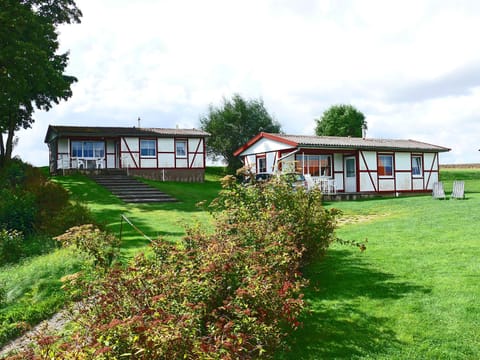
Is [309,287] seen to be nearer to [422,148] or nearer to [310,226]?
[310,226]

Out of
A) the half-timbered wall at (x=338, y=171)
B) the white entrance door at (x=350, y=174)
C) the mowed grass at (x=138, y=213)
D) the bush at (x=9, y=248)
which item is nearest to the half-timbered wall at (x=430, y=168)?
the white entrance door at (x=350, y=174)

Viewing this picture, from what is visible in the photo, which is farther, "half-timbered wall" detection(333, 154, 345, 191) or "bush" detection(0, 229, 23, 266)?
"half-timbered wall" detection(333, 154, 345, 191)

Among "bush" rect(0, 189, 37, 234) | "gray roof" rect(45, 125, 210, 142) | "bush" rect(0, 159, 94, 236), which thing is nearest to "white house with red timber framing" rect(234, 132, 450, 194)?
"gray roof" rect(45, 125, 210, 142)

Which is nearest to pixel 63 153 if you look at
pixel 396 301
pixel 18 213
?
pixel 18 213

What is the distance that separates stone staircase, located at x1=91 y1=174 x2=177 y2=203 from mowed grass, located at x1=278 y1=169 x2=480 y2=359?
12.0 metres

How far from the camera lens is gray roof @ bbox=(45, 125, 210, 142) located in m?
29.0

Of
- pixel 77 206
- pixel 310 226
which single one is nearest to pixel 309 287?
pixel 310 226

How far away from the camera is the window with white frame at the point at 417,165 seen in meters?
26.4

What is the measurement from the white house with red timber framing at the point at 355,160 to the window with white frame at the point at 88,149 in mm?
10323

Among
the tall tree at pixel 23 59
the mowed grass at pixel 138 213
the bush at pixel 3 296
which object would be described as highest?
the tall tree at pixel 23 59

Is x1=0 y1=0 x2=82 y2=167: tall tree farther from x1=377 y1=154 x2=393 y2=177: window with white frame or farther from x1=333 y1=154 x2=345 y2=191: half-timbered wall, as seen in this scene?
x1=377 y1=154 x2=393 y2=177: window with white frame

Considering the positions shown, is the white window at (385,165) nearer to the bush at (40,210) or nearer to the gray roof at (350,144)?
the gray roof at (350,144)

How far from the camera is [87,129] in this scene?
2992 centimetres

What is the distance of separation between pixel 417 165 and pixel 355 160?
16.3 feet
